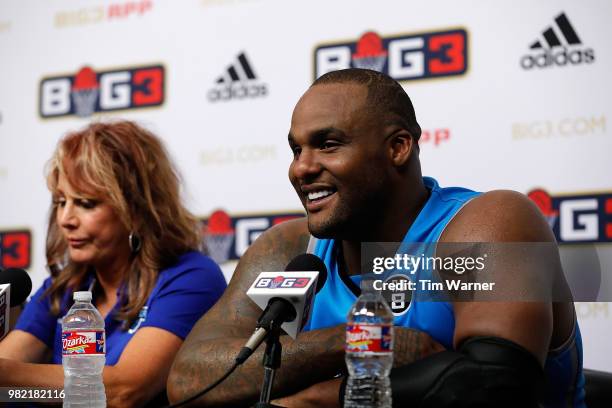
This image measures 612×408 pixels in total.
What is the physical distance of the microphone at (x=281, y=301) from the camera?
1401 mm

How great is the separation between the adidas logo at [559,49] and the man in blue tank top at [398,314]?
0.97 meters

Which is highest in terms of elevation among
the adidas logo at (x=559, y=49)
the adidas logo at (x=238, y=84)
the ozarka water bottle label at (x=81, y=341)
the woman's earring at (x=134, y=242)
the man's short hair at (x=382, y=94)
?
the adidas logo at (x=559, y=49)

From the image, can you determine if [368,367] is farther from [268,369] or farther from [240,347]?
[240,347]

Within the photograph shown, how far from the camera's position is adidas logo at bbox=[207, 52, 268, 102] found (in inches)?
133

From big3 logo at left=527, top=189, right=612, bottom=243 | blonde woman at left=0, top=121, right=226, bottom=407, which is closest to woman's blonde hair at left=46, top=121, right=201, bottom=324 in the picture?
blonde woman at left=0, top=121, right=226, bottom=407

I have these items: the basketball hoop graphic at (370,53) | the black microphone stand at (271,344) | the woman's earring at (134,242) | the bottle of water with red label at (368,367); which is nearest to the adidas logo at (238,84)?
the basketball hoop graphic at (370,53)

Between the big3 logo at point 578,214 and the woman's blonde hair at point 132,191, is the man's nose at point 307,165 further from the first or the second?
the big3 logo at point 578,214

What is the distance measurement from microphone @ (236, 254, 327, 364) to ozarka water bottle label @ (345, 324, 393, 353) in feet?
0.28

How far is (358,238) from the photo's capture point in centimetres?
206

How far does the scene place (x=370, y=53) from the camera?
3.18 m

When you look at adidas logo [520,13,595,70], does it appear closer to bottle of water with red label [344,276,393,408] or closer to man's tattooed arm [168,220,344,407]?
man's tattooed arm [168,220,344,407]

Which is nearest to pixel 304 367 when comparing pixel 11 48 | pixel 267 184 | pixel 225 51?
pixel 267 184

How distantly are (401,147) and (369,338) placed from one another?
713 millimetres

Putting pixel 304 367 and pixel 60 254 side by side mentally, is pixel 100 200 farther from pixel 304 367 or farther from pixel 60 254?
Result: pixel 304 367
